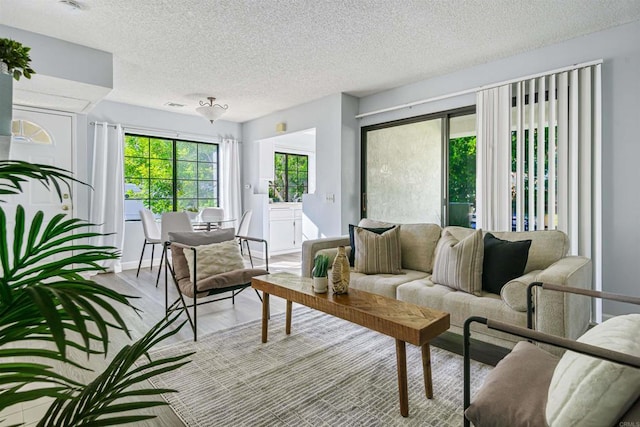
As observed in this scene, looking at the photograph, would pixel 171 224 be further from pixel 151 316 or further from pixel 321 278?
pixel 321 278

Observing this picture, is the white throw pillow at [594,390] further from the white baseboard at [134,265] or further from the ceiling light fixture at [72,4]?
the white baseboard at [134,265]

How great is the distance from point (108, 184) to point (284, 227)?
2990 mm

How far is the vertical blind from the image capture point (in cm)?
307

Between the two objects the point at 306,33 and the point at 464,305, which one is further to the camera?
the point at 306,33

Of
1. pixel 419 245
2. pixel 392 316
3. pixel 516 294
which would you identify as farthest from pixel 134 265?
pixel 516 294

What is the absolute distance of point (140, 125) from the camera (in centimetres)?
559

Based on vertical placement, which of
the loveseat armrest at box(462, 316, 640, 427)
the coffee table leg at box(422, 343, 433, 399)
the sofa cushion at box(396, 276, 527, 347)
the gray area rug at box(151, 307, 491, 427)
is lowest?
the gray area rug at box(151, 307, 491, 427)

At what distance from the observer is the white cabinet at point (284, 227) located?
21.5ft

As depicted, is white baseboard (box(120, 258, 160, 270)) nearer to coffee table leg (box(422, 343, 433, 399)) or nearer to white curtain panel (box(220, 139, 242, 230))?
white curtain panel (box(220, 139, 242, 230))

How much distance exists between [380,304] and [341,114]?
333cm

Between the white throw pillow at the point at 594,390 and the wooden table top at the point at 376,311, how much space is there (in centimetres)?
70

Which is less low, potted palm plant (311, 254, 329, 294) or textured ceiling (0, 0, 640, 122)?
textured ceiling (0, 0, 640, 122)

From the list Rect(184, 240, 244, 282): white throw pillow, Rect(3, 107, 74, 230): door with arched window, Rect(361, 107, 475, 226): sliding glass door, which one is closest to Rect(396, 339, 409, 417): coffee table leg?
Rect(184, 240, 244, 282): white throw pillow

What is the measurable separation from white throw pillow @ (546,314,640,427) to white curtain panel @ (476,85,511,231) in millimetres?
2689
